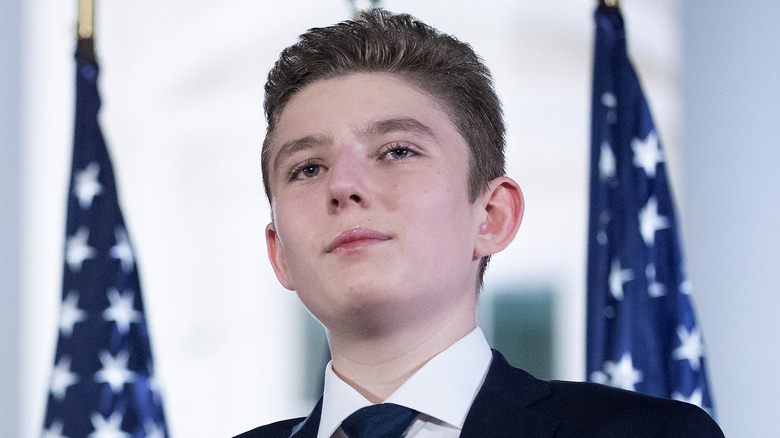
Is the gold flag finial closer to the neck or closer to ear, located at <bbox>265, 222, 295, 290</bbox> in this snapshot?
ear, located at <bbox>265, 222, 295, 290</bbox>

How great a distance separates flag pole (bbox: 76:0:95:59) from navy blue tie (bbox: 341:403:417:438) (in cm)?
221

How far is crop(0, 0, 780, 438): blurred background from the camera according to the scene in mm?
2922

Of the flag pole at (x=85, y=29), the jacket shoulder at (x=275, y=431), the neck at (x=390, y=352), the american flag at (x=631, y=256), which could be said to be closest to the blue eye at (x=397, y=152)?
the neck at (x=390, y=352)

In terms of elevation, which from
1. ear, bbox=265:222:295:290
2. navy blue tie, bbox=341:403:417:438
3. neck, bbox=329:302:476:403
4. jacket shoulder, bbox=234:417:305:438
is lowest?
jacket shoulder, bbox=234:417:305:438

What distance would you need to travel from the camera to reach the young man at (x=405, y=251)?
44.5 inches

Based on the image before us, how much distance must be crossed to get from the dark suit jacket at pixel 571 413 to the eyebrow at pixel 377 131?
380 mm

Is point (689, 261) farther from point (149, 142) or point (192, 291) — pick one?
point (149, 142)

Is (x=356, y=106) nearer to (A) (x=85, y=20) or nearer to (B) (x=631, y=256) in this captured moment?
(B) (x=631, y=256)

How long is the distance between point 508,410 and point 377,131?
44 centimetres

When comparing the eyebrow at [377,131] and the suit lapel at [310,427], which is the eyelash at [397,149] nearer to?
the eyebrow at [377,131]

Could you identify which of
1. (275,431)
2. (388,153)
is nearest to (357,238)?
(388,153)

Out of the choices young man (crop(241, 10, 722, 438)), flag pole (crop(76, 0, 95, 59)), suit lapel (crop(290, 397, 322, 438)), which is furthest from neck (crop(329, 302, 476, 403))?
flag pole (crop(76, 0, 95, 59))

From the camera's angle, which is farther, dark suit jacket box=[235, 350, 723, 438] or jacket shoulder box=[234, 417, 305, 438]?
jacket shoulder box=[234, 417, 305, 438]

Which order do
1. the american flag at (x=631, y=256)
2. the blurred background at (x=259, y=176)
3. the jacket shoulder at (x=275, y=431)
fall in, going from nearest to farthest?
the jacket shoulder at (x=275, y=431) < the american flag at (x=631, y=256) < the blurred background at (x=259, y=176)
